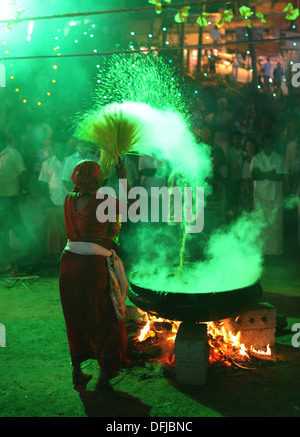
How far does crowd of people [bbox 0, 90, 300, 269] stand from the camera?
9680mm

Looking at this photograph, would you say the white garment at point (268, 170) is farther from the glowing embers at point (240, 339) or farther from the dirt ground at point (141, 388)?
the glowing embers at point (240, 339)

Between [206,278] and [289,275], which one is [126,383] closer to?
[206,278]

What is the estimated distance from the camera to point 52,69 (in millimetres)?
11766

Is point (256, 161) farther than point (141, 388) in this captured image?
Yes

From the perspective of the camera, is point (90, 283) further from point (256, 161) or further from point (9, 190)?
point (9, 190)

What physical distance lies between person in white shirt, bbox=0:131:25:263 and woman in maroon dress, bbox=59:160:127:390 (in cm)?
624

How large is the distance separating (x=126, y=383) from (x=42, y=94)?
925cm

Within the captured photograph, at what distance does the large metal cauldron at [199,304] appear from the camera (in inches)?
178

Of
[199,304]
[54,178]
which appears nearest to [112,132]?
[199,304]

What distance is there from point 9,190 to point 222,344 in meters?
6.89

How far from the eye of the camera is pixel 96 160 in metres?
9.85

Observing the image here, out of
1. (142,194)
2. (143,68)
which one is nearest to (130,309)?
(143,68)

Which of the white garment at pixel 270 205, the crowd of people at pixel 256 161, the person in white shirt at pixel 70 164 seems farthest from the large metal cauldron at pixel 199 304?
the person in white shirt at pixel 70 164

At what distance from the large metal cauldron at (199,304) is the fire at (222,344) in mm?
623
